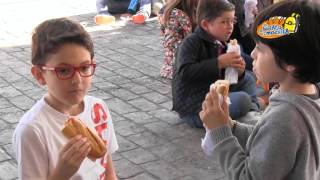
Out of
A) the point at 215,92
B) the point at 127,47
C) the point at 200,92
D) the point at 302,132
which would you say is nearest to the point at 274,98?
the point at 302,132

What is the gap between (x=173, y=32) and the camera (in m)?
5.54

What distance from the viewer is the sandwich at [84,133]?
6.25 ft

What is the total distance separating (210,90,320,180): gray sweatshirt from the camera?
6.07 ft

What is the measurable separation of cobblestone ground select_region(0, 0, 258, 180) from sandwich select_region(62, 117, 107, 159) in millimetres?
1801

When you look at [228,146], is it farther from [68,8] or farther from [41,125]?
[68,8]

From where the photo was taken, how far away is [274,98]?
6.43 feet

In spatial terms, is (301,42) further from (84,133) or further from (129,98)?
(129,98)

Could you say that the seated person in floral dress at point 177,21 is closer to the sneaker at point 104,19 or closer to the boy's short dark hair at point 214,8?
the boy's short dark hair at point 214,8

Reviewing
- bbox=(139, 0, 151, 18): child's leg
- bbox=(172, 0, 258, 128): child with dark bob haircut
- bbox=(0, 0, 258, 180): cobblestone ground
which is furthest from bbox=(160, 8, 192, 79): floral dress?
bbox=(139, 0, 151, 18): child's leg

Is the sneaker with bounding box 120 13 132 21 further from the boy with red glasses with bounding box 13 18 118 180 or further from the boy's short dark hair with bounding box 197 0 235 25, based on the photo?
the boy with red glasses with bounding box 13 18 118 180

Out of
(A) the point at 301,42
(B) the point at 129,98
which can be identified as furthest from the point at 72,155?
(B) the point at 129,98

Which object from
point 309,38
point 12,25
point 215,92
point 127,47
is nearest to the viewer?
point 309,38

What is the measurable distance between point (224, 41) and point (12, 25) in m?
4.90

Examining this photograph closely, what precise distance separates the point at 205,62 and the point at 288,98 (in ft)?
8.01
